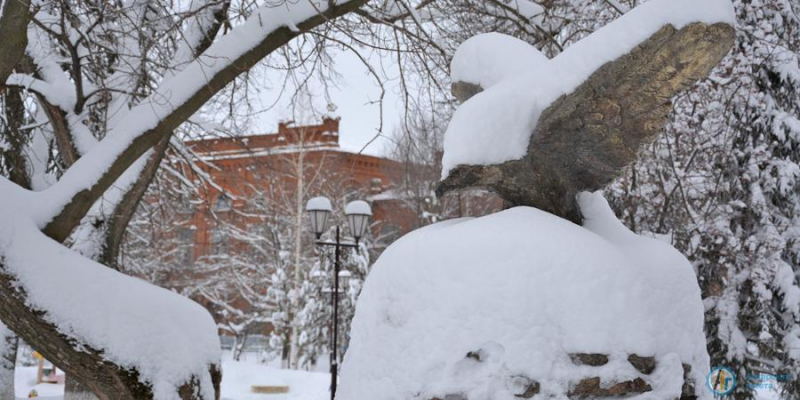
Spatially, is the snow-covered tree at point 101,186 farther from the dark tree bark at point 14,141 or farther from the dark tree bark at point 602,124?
the dark tree bark at point 602,124

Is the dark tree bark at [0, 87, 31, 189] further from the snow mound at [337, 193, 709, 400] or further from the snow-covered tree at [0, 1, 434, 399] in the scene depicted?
the snow mound at [337, 193, 709, 400]

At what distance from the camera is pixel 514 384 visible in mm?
2428

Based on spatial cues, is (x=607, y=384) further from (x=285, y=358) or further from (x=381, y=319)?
(x=285, y=358)

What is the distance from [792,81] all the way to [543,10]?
5325mm

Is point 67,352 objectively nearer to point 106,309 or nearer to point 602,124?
point 106,309

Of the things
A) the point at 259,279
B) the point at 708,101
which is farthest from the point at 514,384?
the point at 259,279

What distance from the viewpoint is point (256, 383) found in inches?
574

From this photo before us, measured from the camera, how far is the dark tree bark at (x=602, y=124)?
249 centimetres

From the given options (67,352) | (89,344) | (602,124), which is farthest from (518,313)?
(67,352)

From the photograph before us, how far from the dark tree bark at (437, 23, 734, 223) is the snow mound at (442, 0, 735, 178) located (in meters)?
0.04

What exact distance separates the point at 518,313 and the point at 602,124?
34.4 inches

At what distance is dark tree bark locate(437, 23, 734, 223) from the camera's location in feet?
8.18

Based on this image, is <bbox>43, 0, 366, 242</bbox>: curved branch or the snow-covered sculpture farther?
<bbox>43, 0, 366, 242</bbox>: curved branch

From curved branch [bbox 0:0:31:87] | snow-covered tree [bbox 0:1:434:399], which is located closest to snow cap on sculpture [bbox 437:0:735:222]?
snow-covered tree [bbox 0:1:434:399]
